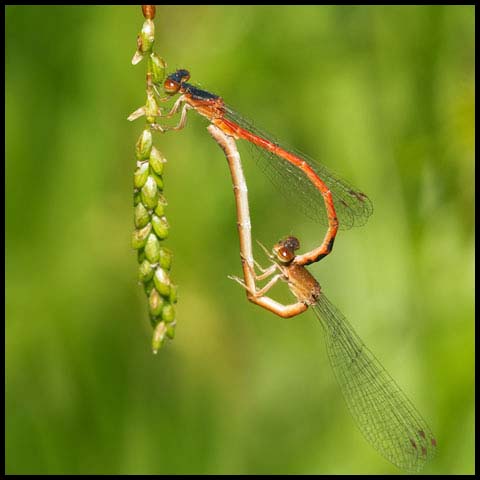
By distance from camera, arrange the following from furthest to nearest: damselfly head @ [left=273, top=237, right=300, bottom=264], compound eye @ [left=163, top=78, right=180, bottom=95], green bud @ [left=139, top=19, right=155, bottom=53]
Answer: damselfly head @ [left=273, top=237, right=300, bottom=264]
compound eye @ [left=163, top=78, right=180, bottom=95]
green bud @ [left=139, top=19, right=155, bottom=53]

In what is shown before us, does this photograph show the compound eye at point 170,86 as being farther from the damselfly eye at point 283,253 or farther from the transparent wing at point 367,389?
the transparent wing at point 367,389

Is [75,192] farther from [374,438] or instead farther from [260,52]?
[374,438]

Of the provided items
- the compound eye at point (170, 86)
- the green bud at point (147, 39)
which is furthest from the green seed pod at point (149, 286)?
the compound eye at point (170, 86)

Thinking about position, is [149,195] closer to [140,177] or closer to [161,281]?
[140,177]

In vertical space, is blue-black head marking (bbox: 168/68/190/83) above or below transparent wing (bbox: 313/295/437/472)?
above

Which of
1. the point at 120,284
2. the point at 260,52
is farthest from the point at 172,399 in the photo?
the point at 260,52

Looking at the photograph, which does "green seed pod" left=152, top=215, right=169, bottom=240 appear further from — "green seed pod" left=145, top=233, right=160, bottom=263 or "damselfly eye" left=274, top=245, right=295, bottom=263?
"damselfly eye" left=274, top=245, right=295, bottom=263

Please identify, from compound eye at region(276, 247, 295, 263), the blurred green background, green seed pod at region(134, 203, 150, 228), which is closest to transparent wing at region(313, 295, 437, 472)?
the blurred green background
